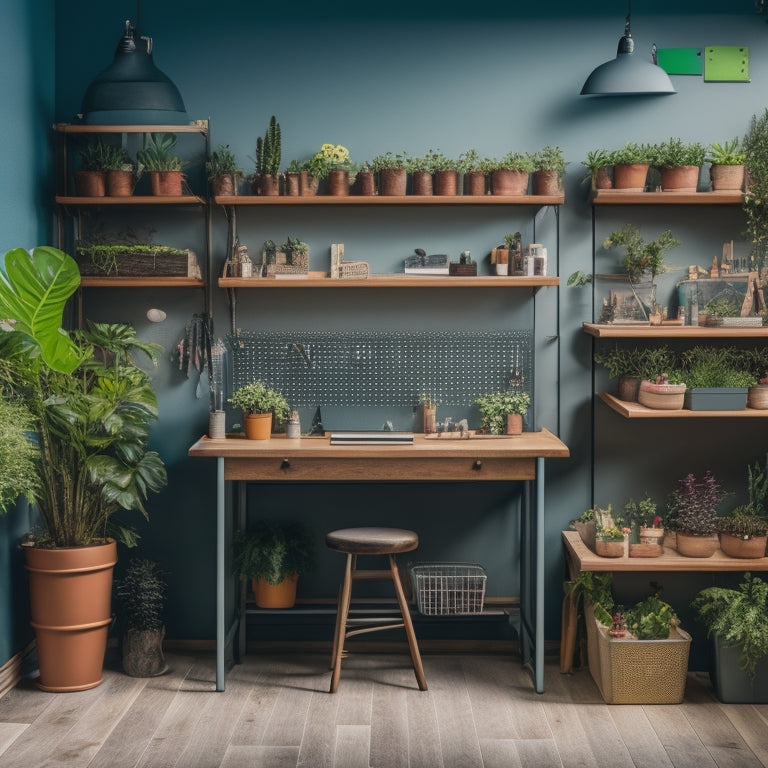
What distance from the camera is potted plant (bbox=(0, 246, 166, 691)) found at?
13.1 ft

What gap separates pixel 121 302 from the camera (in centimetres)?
473

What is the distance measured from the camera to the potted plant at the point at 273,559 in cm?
445

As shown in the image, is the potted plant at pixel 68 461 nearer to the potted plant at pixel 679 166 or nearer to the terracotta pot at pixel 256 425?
the terracotta pot at pixel 256 425

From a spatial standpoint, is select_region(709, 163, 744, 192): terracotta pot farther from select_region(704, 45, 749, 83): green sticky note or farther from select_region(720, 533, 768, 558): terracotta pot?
select_region(720, 533, 768, 558): terracotta pot

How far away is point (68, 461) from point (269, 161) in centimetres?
153

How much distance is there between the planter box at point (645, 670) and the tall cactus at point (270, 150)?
2.42 m

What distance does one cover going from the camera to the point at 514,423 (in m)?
4.52

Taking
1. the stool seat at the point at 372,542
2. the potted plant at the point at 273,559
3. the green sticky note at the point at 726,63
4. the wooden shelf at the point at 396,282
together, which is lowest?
the potted plant at the point at 273,559

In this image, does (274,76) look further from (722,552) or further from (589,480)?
(722,552)

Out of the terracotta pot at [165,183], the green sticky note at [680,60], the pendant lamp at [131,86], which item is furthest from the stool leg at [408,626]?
the green sticky note at [680,60]

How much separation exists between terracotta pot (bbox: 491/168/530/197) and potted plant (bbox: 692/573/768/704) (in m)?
1.88

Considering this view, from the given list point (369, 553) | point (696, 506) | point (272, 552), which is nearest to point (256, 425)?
point (272, 552)

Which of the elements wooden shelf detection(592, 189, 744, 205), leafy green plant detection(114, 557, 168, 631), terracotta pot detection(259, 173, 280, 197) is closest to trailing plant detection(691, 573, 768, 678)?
wooden shelf detection(592, 189, 744, 205)

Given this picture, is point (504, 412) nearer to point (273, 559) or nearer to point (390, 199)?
point (390, 199)
